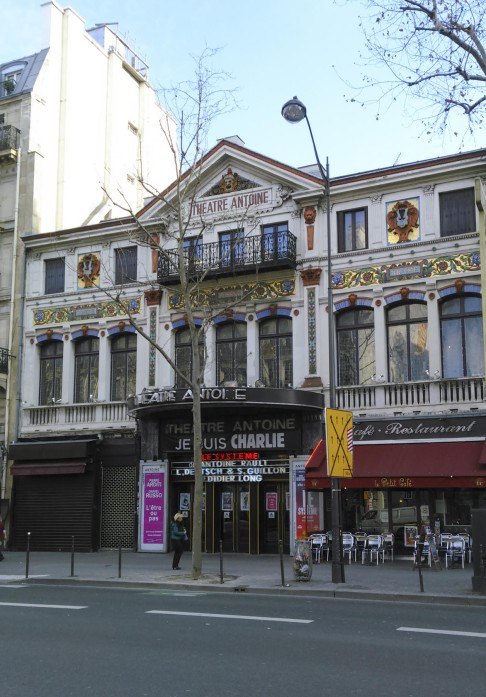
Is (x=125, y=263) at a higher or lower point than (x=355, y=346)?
higher

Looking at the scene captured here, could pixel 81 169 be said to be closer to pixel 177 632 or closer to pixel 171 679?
pixel 177 632

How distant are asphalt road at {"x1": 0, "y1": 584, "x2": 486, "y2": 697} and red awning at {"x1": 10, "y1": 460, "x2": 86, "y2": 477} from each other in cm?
1251

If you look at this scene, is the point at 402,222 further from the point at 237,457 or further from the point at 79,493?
the point at 79,493

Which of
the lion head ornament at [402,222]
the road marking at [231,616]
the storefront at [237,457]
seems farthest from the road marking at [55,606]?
→ the lion head ornament at [402,222]

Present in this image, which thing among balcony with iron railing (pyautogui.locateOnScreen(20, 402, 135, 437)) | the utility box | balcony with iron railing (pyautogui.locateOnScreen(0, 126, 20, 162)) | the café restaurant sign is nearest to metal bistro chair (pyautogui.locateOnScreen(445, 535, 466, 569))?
the café restaurant sign

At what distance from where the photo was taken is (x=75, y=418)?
28.4 metres

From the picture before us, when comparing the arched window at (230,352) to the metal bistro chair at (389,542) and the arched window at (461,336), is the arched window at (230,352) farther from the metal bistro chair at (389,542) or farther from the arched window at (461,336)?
the metal bistro chair at (389,542)

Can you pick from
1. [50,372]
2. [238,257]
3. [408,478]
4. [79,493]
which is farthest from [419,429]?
A: [50,372]

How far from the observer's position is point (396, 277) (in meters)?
23.9

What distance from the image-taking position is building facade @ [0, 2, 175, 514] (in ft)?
99.6

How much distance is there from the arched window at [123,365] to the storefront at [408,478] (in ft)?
25.9

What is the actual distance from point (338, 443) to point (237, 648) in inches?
339

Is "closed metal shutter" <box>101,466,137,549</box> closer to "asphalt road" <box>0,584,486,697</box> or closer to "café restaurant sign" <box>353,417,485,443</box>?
"café restaurant sign" <box>353,417,485,443</box>

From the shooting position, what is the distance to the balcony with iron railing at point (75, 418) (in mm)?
27641
